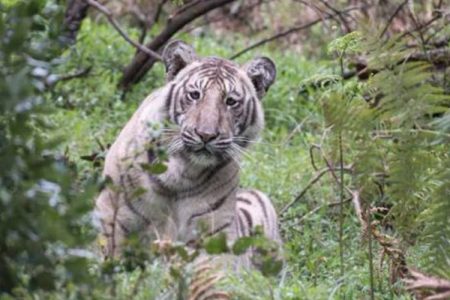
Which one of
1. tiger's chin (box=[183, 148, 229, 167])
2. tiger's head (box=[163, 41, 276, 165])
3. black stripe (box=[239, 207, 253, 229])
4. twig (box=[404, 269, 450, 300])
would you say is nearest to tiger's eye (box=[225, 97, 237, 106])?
tiger's head (box=[163, 41, 276, 165])

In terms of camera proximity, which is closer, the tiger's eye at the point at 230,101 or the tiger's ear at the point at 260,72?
the tiger's eye at the point at 230,101

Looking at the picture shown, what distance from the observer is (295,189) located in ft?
31.9

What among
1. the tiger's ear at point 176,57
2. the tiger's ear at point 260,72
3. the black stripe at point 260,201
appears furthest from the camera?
the black stripe at point 260,201

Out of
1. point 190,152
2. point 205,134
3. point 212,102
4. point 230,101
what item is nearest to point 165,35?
point 230,101

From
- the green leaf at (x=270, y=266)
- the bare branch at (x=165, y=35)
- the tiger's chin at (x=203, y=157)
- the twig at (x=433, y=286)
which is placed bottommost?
the green leaf at (x=270, y=266)

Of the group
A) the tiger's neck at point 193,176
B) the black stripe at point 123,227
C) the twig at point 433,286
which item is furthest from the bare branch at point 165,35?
the twig at point 433,286

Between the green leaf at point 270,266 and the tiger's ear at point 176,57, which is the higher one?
the tiger's ear at point 176,57

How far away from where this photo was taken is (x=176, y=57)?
799cm

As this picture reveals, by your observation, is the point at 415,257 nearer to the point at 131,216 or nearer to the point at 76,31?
the point at 131,216

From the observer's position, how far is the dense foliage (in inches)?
164

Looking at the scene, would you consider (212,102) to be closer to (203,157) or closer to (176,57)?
(203,157)

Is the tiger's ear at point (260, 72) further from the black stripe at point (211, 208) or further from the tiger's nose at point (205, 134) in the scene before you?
the tiger's nose at point (205, 134)

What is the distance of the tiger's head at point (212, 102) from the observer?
7.44 meters

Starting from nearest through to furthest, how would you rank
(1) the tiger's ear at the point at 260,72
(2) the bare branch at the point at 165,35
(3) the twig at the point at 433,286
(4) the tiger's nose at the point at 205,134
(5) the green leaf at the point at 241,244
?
(5) the green leaf at the point at 241,244 → (3) the twig at the point at 433,286 → (4) the tiger's nose at the point at 205,134 → (1) the tiger's ear at the point at 260,72 → (2) the bare branch at the point at 165,35
